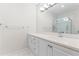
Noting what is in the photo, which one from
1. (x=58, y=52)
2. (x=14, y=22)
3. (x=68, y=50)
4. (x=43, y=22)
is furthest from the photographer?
(x=43, y=22)

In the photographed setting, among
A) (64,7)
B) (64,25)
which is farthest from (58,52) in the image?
(64,7)

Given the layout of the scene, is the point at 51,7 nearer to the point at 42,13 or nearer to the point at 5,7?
the point at 42,13

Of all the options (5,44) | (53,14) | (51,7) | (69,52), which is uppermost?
(51,7)

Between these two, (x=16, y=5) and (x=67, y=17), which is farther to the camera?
(x=16, y=5)

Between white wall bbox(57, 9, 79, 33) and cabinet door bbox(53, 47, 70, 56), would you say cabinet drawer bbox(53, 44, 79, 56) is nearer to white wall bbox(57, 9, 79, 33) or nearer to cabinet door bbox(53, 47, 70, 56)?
cabinet door bbox(53, 47, 70, 56)

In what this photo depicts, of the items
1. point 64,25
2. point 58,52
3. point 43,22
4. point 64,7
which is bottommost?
point 58,52

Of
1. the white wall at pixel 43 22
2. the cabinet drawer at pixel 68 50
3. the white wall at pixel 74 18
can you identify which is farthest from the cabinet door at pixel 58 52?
the white wall at pixel 43 22

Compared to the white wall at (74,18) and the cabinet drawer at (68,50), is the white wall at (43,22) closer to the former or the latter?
the white wall at (74,18)

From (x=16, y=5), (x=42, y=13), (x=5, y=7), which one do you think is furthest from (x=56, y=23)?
(x=5, y=7)

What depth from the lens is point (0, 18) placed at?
10.8 ft

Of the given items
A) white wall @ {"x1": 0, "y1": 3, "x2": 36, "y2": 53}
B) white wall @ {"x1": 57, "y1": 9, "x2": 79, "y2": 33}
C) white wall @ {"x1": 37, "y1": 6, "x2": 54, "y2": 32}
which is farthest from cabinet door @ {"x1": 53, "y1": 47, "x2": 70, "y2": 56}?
white wall @ {"x1": 0, "y1": 3, "x2": 36, "y2": 53}

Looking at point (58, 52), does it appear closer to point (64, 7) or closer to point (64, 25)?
point (64, 25)

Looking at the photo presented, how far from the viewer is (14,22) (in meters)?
3.37

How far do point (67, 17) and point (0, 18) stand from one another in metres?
2.10
